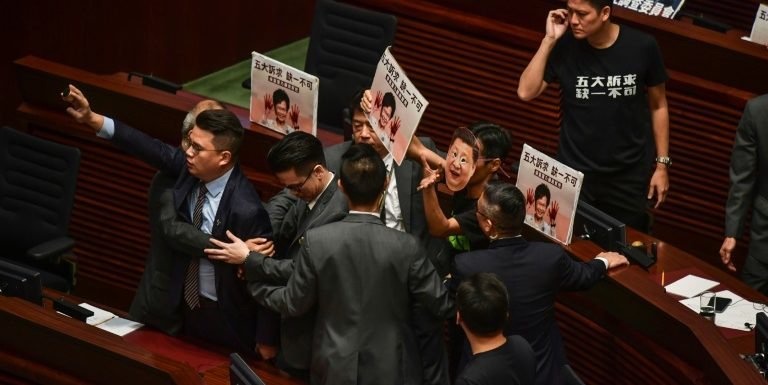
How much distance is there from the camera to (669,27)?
6.02 metres

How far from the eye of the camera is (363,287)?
13.2ft

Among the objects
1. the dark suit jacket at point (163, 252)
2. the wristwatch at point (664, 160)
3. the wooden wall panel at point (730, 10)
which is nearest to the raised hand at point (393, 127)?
the dark suit jacket at point (163, 252)

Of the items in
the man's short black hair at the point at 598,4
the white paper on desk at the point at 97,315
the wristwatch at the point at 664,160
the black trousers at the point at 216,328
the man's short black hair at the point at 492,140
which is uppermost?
the man's short black hair at the point at 598,4

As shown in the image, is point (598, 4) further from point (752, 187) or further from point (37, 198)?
point (37, 198)

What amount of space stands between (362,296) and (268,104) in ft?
4.68

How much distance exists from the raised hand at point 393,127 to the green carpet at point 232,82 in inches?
117

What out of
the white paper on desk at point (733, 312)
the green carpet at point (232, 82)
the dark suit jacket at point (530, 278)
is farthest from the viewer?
the green carpet at point (232, 82)

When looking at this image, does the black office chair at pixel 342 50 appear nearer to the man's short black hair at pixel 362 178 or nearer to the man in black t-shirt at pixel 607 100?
the man in black t-shirt at pixel 607 100

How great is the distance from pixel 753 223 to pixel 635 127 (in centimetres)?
57

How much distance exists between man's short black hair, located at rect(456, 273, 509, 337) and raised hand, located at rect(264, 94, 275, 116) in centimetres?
161

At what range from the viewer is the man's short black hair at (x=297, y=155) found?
14.0ft

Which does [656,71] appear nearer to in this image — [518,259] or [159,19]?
[518,259]

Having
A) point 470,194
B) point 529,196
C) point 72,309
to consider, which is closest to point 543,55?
point 529,196

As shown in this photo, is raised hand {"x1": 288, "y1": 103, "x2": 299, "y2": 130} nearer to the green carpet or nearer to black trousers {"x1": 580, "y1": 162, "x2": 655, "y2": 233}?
black trousers {"x1": 580, "y1": 162, "x2": 655, "y2": 233}
